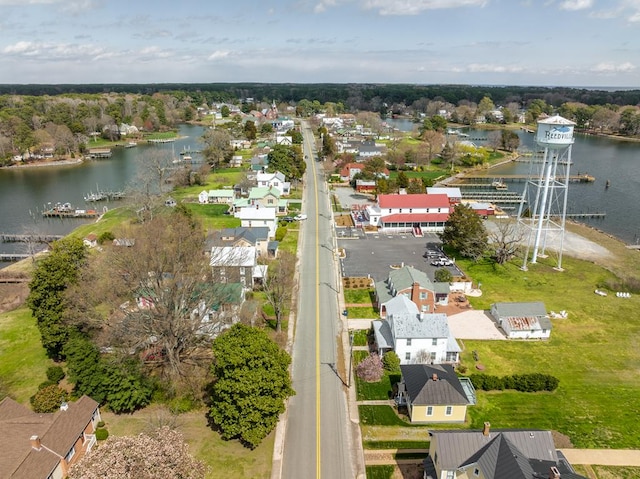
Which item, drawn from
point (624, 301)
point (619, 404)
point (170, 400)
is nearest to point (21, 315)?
point (170, 400)

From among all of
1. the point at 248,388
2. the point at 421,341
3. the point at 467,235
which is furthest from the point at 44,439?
the point at 467,235

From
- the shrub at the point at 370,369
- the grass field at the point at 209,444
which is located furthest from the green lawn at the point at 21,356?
the shrub at the point at 370,369

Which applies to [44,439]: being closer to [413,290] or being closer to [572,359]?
[413,290]

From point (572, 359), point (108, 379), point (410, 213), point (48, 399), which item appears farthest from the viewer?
point (410, 213)

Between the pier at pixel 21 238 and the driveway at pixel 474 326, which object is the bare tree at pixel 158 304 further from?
the pier at pixel 21 238

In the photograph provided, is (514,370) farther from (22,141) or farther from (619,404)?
(22,141)

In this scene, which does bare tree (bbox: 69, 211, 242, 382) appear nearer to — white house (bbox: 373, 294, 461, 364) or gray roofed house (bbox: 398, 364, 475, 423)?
white house (bbox: 373, 294, 461, 364)
